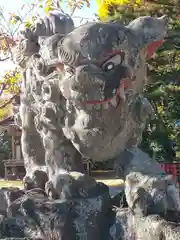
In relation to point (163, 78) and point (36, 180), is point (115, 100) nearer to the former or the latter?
point (36, 180)

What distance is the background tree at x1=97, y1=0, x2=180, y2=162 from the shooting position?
10.0m

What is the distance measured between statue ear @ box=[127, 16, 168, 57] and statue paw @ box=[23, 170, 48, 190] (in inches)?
55.4

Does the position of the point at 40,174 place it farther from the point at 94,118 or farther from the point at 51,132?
the point at 94,118

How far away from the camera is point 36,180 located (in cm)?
363

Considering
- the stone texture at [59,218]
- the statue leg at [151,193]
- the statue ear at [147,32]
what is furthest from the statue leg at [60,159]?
the statue ear at [147,32]

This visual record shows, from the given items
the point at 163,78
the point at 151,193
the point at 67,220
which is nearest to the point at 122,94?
the point at 151,193

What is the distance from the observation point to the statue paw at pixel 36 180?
363 cm

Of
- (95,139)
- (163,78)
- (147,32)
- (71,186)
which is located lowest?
(163,78)

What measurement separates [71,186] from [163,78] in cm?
735

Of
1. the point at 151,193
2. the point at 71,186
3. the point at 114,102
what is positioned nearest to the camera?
the point at 151,193

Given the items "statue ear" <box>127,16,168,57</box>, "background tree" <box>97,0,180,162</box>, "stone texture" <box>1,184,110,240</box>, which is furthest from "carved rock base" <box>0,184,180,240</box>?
"background tree" <box>97,0,180,162</box>

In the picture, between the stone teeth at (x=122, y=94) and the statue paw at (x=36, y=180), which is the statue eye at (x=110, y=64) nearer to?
the stone teeth at (x=122, y=94)

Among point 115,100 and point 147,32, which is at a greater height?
point 147,32

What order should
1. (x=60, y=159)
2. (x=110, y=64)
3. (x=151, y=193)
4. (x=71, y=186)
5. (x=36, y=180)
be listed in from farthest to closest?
(x=36, y=180) → (x=60, y=159) → (x=71, y=186) → (x=110, y=64) → (x=151, y=193)
